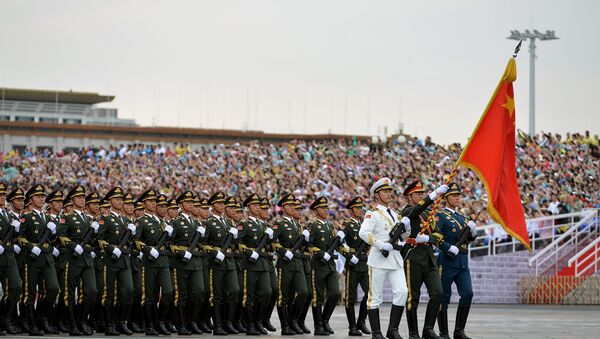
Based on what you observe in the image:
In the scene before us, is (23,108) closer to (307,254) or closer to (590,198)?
(590,198)

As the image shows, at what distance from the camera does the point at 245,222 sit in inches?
713

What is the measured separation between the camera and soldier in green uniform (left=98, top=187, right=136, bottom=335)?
17.6 metres

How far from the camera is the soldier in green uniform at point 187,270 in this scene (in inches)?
702

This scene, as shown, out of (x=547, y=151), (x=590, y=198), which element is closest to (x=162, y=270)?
(x=590, y=198)

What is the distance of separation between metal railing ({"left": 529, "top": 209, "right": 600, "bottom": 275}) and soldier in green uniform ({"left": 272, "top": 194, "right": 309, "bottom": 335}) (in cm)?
1234

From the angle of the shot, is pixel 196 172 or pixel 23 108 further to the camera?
pixel 23 108

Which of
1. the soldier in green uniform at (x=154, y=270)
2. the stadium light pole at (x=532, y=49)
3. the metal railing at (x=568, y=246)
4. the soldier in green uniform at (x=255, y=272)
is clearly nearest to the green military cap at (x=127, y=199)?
the soldier in green uniform at (x=154, y=270)

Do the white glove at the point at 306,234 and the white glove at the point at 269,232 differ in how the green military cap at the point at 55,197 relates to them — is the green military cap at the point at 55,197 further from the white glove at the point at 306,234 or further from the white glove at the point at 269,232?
the white glove at the point at 306,234

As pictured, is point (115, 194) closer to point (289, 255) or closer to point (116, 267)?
point (116, 267)

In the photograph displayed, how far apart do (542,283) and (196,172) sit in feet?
50.2

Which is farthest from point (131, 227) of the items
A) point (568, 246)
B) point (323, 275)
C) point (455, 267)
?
point (568, 246)

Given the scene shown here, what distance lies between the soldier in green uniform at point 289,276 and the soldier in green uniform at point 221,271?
2.07ft

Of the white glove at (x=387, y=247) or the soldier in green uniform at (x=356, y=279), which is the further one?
the soldier in green uniform at (x=356, y=279)

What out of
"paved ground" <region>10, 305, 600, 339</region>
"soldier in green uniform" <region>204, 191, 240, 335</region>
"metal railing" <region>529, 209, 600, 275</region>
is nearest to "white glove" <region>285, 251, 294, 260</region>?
"soldier in green uniform" <region>204, 191, 240, 335</region>
